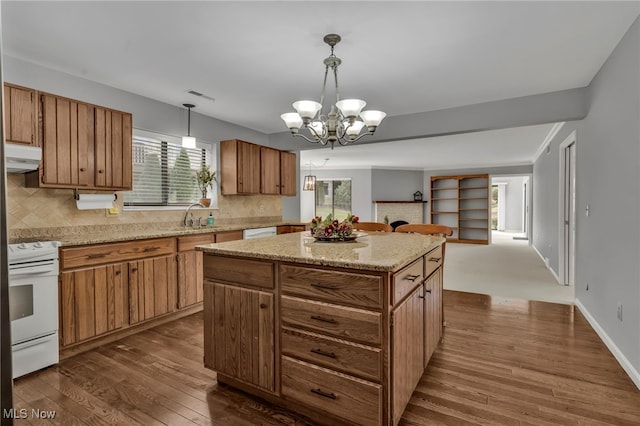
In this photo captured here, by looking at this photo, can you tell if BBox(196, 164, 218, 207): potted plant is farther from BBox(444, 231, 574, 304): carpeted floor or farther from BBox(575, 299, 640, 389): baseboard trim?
BBox(575, 299, 640, 389): baseboard trim

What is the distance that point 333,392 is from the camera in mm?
1770

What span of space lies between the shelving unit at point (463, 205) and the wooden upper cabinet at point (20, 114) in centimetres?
1001

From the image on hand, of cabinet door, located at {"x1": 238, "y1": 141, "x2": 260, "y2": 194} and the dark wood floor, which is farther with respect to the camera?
cabinet door, located at {"x1": 238, "y1": 141, "x2": 260, "y2": 194}

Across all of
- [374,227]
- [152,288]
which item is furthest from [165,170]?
[374,227]

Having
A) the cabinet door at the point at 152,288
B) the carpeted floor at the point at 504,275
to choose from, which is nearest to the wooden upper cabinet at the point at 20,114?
the cabinet door at the point at 152,288

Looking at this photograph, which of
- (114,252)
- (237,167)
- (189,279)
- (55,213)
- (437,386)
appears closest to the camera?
(437,386)

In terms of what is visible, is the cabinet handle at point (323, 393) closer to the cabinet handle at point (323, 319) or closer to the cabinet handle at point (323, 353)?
the cabinet handle at point (323, 353)

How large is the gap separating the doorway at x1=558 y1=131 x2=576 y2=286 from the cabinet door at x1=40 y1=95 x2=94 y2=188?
19.1 ft

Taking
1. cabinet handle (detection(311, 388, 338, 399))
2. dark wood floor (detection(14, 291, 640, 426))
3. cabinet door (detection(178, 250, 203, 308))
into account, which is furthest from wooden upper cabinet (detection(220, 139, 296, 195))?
cabinet handle (detection(311, 388, 338, 399))

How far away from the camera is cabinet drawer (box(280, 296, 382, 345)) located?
166cm

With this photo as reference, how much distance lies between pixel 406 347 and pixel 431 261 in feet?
2.36

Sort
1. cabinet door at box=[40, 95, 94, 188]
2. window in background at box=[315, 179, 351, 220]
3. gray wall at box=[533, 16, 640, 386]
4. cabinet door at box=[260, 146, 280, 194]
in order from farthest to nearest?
window in background at box=[315, 179, 351, 220], cabinet door at box=[260, 146, 280, 194], cabinet door at box=[40, 95, 94, 188], gray wall at box=[533, 16, 640, 386]

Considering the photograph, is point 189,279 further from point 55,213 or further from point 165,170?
point 165,170

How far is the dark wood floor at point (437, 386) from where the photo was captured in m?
1.94
